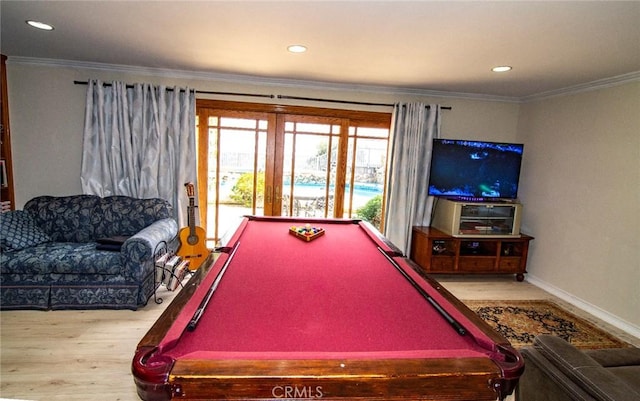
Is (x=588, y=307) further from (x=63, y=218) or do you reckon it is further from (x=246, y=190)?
(x=63, y=218)

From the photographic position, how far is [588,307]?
3559mm

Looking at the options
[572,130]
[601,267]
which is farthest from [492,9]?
[601,267]

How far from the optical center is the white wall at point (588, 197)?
10.6 ft

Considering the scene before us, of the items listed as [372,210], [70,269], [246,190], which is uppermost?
[246,190]

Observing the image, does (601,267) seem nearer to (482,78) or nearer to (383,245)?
(482,78)

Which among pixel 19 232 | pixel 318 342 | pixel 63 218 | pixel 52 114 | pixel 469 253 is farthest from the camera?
pixel 469 253

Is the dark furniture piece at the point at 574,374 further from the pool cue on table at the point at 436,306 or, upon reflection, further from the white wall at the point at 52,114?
the white wall at the point at 52,114

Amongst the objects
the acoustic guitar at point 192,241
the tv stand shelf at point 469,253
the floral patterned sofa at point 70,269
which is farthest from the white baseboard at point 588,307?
the floral patterned sofa at point 70,269

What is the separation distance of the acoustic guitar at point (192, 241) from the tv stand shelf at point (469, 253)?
2594 mm

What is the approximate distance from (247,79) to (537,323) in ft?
13.1

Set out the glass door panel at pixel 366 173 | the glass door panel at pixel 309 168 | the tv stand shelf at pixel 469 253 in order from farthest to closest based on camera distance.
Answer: the glass door panel at pixel 366 173
the glass door panel at pixel 309 168
the tv stand shelf at pixel 469 253

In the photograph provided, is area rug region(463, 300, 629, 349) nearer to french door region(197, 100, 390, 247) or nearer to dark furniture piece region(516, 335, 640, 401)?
dark furniture piece region(516, 335, 640, 401)

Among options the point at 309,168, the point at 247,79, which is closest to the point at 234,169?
the point at 309,168

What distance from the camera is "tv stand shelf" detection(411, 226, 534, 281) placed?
4109 millimetres
